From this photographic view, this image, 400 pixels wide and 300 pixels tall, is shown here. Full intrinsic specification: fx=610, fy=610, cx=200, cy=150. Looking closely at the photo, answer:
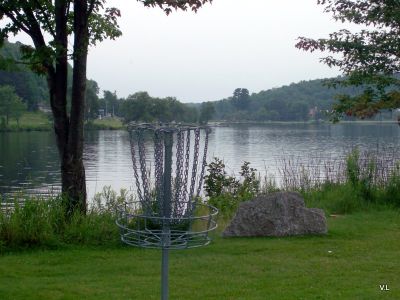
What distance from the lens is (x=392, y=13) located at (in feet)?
35.6

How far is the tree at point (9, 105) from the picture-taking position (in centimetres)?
8312

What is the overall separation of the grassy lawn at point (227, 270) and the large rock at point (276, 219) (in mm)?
247

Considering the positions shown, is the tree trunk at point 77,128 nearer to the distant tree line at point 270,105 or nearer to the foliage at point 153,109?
the foliage at point 153,109

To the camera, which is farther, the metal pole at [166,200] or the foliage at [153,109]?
the foliage at [153,109]

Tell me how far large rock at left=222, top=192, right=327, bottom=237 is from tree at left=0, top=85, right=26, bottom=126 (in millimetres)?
77700

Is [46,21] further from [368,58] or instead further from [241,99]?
[241,99]

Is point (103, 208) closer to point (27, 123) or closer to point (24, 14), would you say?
point (24, 14)

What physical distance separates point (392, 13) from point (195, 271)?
642 cm

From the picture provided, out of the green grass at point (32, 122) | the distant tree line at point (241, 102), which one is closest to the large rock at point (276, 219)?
the distant tree line at point (241, 102)

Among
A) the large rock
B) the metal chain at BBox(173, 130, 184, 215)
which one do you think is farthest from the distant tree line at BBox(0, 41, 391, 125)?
the metal chain at BBox(173, 130, 184, 215)

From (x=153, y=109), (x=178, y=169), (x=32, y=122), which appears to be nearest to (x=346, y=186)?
Answer: (x=153, y=109)

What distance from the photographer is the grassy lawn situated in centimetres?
606

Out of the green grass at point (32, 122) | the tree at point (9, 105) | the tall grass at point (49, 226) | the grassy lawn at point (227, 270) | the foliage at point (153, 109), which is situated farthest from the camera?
the green grass at point (32, 122)

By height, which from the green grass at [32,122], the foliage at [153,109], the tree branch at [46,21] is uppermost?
the tree branch at [46,21]
